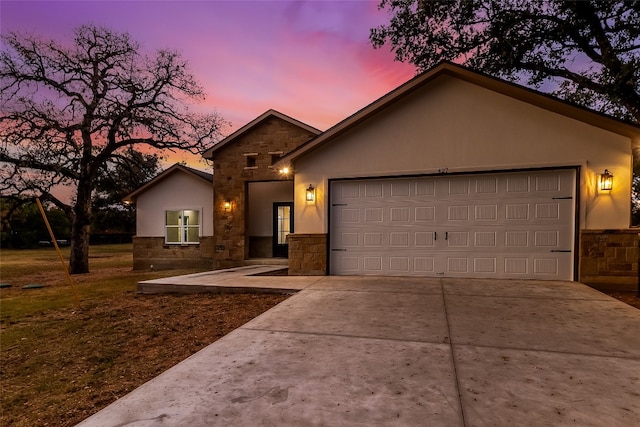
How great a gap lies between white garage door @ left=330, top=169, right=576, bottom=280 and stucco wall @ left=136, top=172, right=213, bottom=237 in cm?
801

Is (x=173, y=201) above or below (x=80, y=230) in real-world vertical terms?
above

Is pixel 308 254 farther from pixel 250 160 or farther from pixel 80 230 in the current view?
pixel 80 230

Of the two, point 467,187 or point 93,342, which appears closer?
point 93,342

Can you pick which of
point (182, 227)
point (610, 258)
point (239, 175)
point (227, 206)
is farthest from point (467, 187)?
point (182, 227)

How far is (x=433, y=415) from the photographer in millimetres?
2229

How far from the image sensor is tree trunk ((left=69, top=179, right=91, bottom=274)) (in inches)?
587

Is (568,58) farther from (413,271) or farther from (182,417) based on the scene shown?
(182,417)

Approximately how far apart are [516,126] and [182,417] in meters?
8.27

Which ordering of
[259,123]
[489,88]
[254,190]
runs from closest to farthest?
1. [489,88]
2. [259,123]
3. [254,190]

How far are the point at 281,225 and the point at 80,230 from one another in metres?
9.71

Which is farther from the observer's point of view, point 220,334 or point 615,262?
point 615,262

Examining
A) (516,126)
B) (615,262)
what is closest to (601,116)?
(516,126)

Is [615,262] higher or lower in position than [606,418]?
higher

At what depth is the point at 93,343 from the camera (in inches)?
188
